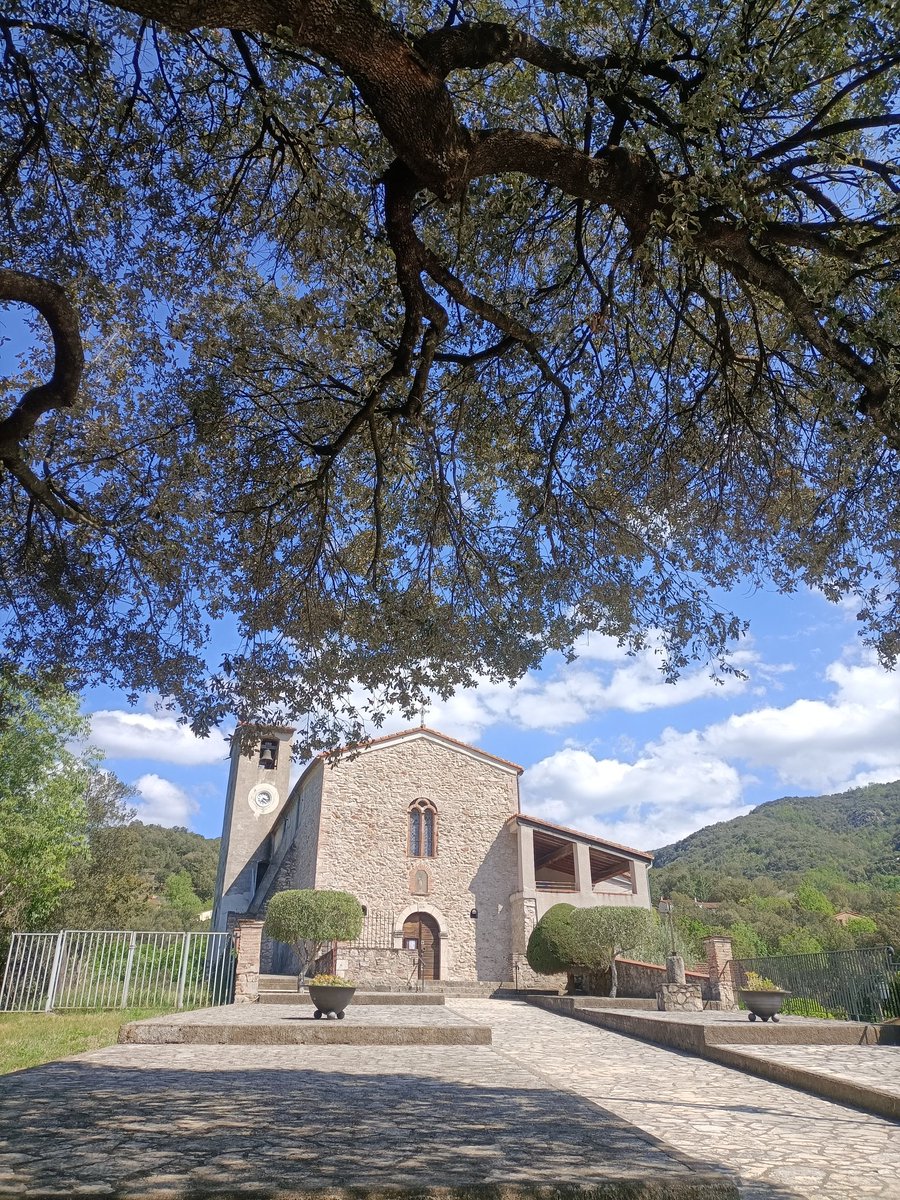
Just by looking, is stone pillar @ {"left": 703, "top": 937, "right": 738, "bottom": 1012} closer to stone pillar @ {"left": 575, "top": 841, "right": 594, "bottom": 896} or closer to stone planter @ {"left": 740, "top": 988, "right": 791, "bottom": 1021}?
stone planter @ {"left": 740, "top": 988, "right": 791, "bottom": 1021}

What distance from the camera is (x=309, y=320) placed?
7062mm

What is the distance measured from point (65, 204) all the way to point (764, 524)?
6807 millimetres

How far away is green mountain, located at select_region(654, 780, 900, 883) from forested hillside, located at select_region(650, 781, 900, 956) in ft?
0.43

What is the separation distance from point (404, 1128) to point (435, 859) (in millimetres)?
24383

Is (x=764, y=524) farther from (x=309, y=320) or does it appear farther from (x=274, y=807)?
(x=274, y=807)

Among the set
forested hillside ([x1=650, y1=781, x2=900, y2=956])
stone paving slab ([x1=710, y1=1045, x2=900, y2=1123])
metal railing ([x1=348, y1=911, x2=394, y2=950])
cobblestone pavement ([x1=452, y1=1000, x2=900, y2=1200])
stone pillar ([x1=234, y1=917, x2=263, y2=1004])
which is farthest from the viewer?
forested hillside ([x1=650, y1=781, x2=900, y2=956])

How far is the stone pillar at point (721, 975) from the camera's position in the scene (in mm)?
16797

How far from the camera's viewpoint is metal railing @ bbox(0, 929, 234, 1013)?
1630cm

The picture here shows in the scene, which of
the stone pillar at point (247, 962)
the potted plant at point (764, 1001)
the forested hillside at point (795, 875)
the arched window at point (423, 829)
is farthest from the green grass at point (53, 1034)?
the forested hillside at point (795, 875)

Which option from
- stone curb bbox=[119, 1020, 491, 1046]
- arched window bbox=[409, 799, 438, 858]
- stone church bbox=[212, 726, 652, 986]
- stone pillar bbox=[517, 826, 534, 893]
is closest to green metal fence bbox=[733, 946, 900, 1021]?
stone curb bbox=[119, 1020, 491, 1046]

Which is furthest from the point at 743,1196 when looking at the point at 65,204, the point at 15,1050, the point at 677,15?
the point at 15,1050

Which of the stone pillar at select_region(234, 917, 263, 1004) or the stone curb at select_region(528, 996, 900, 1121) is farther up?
the stone pillar at select_region(234, 917, 263, 1004)

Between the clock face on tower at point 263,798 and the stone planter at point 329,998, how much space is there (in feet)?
91.9

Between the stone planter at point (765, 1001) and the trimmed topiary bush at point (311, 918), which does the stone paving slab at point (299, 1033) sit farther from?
the trimmed topiary bush at point (311, 918)
